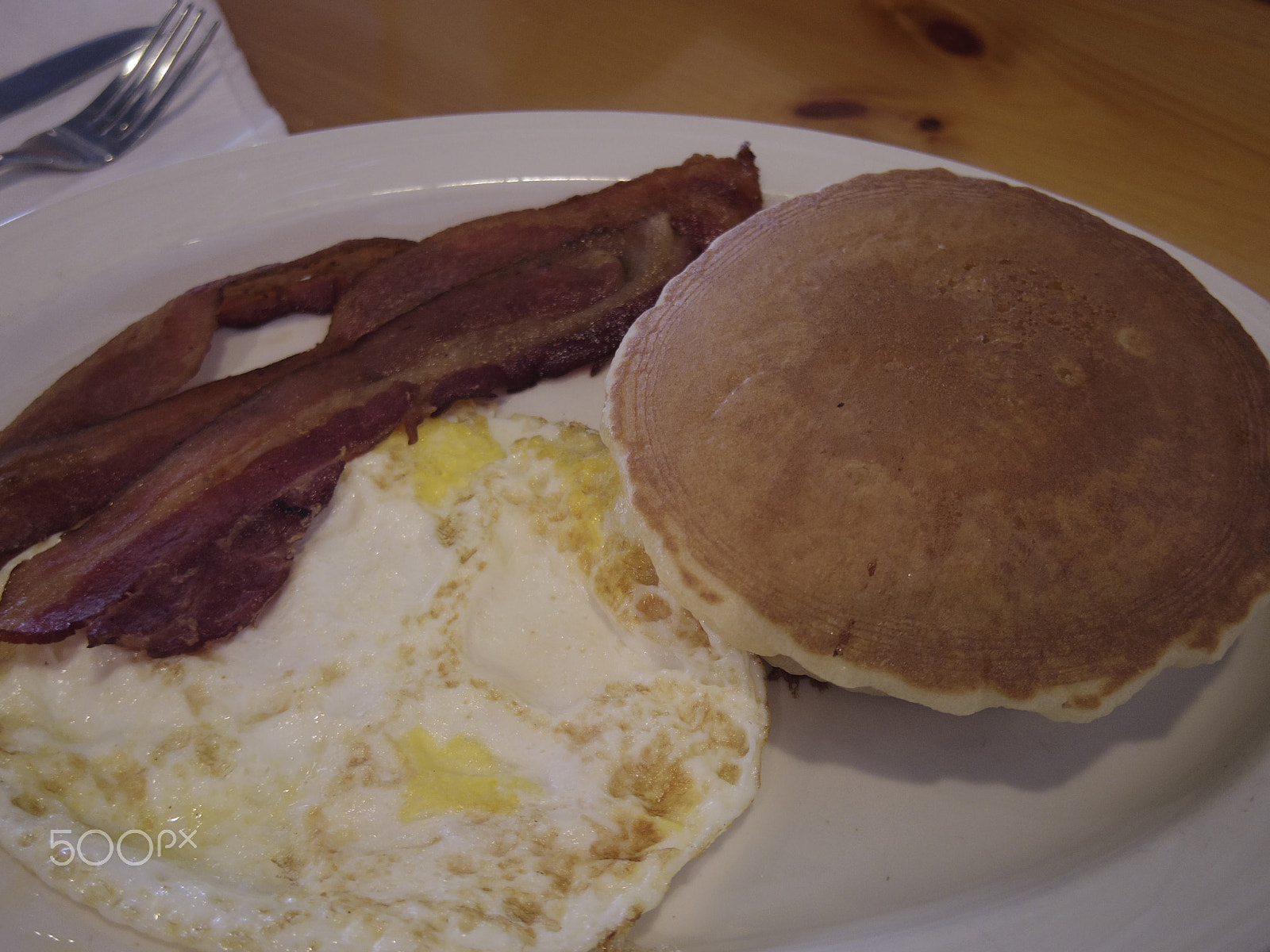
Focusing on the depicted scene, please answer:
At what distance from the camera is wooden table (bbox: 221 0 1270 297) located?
7.84ft

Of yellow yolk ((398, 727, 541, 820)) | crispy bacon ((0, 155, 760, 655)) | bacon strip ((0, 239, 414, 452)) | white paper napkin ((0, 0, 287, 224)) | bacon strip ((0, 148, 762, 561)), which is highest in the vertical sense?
white paper napkin ((0, 0, 287, 224))

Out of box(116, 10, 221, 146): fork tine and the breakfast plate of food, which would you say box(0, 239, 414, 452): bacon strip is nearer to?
the breakfast plate of food

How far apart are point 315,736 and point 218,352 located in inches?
A: 41.3

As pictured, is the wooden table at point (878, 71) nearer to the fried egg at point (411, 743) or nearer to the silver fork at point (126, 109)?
the silver fork at point (126, 109)

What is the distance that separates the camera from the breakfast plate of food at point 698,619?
3.80 feet

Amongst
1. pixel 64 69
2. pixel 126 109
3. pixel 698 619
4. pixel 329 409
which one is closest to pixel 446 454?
pixel 329 409

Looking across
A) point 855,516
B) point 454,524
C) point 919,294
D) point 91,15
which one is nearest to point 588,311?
point 454,524

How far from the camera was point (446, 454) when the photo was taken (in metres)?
1.62

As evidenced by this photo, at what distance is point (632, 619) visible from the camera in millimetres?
1404

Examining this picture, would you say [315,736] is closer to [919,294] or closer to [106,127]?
[919,294]

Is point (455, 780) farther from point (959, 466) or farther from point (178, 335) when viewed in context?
point (178, 335)

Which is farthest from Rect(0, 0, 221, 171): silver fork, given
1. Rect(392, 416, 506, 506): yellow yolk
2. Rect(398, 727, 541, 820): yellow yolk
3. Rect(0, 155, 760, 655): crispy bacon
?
Rect(398, 727, 541, 820): yellow yolk

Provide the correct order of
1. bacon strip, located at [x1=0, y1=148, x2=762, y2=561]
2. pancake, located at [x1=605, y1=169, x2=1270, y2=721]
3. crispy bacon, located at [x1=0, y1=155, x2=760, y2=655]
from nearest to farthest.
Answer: pancake, located at [x1=605, y1=169, x2=1270, y2=721] → crispy bacon, located at [x1=0, y1=155, x2=760, y2=655] → bacon strip, located at [x1=0, y1=148, x2=762, y2=561]

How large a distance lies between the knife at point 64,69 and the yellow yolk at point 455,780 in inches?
91.8
